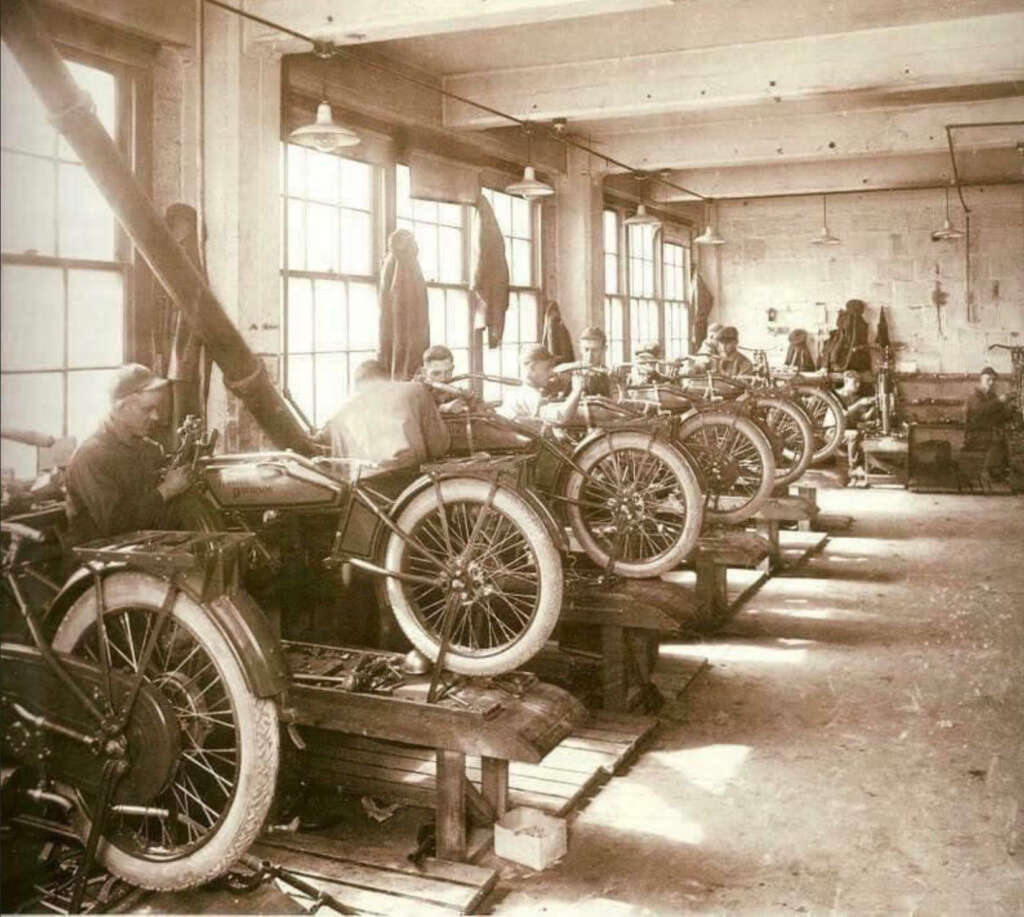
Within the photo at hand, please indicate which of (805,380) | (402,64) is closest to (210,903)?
(402,64)

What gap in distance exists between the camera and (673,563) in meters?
5.23

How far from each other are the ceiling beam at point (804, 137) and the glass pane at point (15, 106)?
26.4 feet

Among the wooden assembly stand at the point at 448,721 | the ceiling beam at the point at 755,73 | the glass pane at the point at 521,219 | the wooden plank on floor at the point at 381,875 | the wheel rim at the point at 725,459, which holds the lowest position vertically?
the wooden plank on floor at the point at 381,875

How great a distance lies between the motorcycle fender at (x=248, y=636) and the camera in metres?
2.85

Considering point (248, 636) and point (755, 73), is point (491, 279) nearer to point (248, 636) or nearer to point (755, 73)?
point (755, 73)

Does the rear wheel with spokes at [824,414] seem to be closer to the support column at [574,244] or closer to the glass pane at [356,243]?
the support column at [574,244]

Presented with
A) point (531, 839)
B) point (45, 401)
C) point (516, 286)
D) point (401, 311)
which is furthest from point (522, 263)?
point (531, 839)

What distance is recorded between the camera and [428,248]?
8.25 metres

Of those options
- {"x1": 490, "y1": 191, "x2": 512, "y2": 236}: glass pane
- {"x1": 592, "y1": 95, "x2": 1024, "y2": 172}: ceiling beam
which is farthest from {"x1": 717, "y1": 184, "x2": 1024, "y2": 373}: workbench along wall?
{"x1": 490, "y1": 191, "x2": 512, "y2": 236}: glass pane

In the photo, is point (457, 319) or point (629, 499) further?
point (457, 319)

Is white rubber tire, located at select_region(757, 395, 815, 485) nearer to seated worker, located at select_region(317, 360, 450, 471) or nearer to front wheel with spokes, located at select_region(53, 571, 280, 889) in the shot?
seated worker, located at select_region(317, 360, 450, 471)

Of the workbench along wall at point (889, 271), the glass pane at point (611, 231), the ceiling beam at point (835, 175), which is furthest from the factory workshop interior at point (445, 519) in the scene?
the workbench along wall at point (889, 271)

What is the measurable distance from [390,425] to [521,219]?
226 inches

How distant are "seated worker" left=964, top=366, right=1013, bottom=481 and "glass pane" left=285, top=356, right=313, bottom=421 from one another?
7.85m
